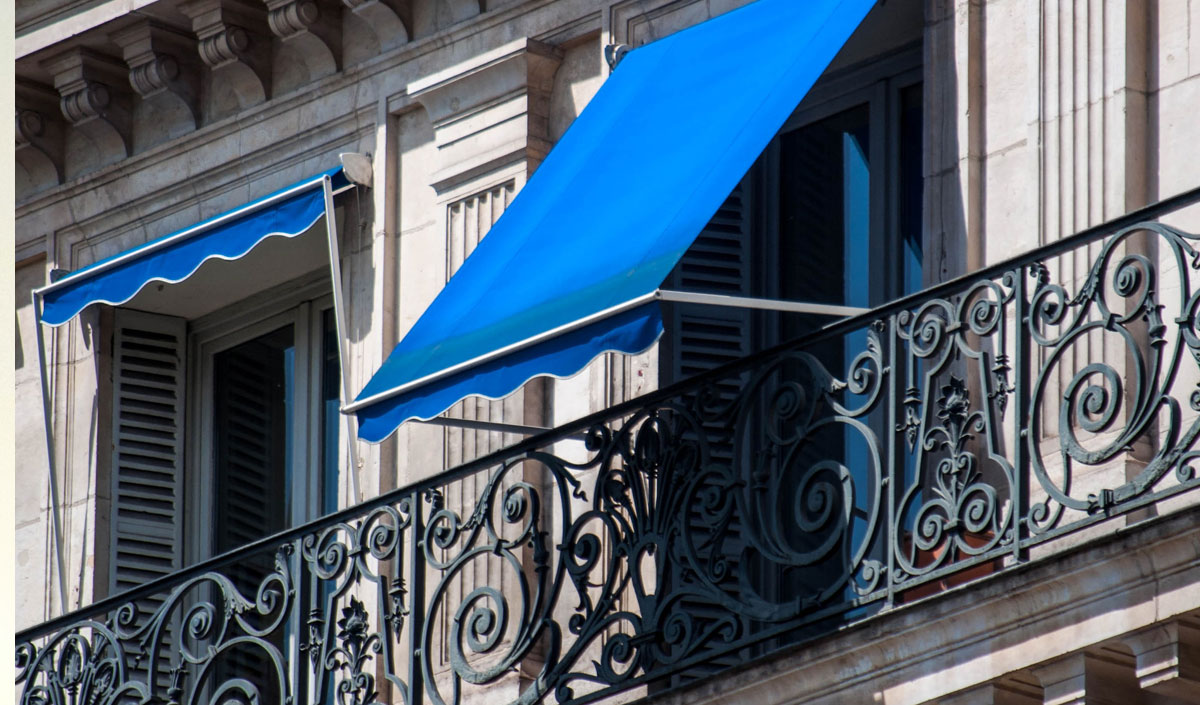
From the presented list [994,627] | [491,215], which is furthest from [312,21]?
[994,627]

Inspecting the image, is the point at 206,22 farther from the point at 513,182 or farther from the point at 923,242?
the point at 923,242

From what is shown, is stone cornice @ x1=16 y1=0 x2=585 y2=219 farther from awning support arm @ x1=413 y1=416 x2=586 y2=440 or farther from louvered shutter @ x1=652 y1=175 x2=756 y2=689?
awning support arm @ x1=413 y1=416 x2=586 y2=440

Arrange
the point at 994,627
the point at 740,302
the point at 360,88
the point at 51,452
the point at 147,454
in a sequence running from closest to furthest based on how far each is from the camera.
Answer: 1. the point at 994,627
2. the point at 740,302
3. the point at 360,88
4. the point at 51,452
5. the point at 147,454

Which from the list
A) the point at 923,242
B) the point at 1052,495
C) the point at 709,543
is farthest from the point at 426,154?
the point at 1052,495

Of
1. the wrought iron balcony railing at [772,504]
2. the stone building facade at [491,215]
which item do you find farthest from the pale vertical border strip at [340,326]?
the wrought iron balcony railing at [772,504]

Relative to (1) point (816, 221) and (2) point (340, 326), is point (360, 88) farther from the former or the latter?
(1) point (816, 221)

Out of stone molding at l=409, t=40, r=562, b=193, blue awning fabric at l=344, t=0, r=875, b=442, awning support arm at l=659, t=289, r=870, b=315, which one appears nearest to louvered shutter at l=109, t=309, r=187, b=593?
stone molding at l=409, t=40, r=562, b=193

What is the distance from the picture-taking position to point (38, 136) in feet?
46.6

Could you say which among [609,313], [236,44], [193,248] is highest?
[236,44]

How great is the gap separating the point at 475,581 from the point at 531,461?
49 cm

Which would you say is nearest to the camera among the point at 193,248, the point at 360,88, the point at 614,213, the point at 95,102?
the point at 614,213

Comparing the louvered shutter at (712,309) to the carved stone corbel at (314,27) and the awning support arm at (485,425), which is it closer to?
the awning support arm at (485,425)

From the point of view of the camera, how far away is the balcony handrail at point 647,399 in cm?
914

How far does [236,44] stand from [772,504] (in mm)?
4476
